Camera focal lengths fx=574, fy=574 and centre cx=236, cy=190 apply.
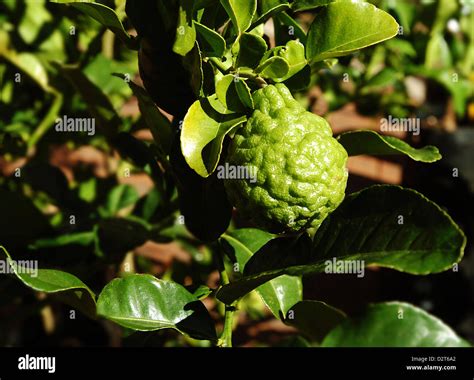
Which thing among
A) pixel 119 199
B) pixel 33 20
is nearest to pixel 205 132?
pixel 119 199

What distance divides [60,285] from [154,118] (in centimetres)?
24

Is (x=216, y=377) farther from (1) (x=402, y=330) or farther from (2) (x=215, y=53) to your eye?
(2) (x=215, y=53)

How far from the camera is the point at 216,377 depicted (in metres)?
0.70

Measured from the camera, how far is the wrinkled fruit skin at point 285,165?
0.60 m

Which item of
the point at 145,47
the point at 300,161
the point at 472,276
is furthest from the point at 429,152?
the point at 472,276

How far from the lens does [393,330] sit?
2.03 feet

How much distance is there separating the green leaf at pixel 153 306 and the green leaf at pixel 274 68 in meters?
0.27

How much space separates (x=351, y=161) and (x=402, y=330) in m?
1.95

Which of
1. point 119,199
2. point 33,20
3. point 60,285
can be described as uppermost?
point 33,20

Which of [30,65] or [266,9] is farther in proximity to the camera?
Result: [30,65]

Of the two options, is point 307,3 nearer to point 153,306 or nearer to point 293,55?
point 293,55

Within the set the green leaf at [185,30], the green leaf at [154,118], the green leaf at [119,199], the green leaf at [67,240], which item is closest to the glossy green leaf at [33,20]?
the green leaf at [119,199]

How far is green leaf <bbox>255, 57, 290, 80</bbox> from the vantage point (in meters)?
0.61

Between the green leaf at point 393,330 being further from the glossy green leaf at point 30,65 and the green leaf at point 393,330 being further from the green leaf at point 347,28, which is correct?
the glossy green leaf at point 30,65
